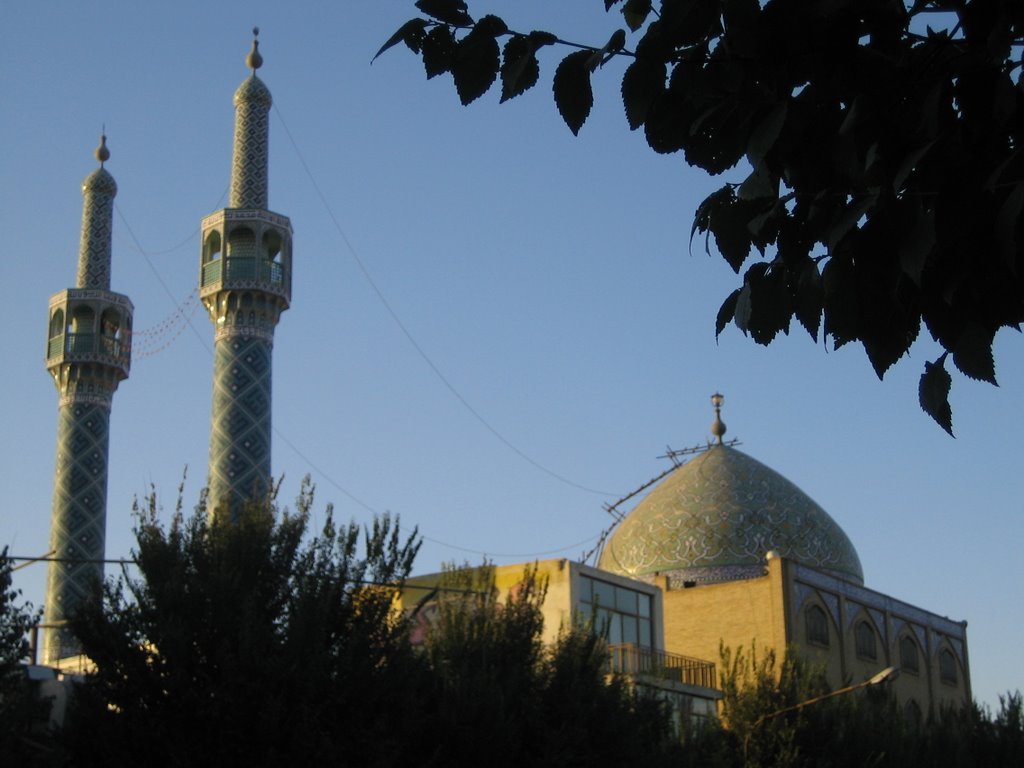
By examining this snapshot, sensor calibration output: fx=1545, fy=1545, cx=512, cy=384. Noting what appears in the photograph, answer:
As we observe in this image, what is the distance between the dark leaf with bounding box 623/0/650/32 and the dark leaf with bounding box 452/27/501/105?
0.89 ft

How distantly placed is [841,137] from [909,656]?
32485mm

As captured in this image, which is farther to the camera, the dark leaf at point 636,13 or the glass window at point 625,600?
the glass window at point 625,600

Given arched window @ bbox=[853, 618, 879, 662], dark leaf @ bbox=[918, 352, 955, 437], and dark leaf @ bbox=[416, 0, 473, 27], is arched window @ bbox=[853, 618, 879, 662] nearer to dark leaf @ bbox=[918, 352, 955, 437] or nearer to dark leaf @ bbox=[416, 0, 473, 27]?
dark leaf @ bbox=[918, 352, 955, 437]

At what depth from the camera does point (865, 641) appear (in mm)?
31844

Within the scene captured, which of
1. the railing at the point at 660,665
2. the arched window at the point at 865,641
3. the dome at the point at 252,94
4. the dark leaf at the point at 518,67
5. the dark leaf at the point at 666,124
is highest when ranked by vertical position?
the dome at the point at 252,94

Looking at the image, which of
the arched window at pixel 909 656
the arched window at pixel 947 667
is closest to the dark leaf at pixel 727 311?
the arched window at pixel 909 656

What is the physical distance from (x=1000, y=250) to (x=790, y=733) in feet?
61.0

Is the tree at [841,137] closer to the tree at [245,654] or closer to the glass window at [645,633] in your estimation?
the tree at [245,654]

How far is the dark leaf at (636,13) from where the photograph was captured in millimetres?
3115

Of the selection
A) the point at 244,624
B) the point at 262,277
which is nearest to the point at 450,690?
the point at 244,624

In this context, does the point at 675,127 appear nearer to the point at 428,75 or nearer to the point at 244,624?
the point at 428,75

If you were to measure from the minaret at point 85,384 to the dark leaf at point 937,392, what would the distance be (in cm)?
2748

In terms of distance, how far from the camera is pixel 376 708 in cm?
1401

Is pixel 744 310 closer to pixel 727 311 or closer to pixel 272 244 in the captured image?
pixel 727 311
